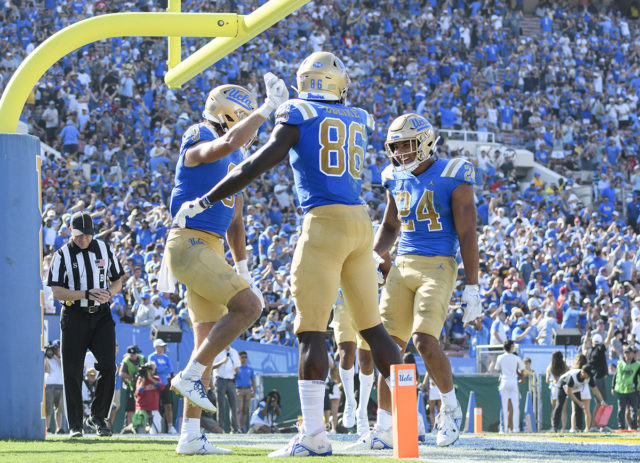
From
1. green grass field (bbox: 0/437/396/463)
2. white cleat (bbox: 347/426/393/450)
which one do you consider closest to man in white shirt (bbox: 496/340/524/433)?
green grass field (bbox: 0/437/396/463)

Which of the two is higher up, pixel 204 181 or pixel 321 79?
pixel 321 79

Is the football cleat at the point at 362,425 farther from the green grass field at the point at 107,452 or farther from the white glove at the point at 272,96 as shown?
the white glove at the point at 272,96

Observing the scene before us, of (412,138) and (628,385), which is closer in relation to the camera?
(412,138)

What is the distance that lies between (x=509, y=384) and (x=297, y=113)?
1023 centimetres

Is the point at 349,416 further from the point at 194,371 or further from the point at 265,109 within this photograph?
the point at 265,109

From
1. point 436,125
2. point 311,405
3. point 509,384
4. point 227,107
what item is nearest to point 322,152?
point 227,107

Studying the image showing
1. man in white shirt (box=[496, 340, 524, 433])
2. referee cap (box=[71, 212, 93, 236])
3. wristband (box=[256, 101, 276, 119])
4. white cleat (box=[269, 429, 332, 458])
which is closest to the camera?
white cleat (box=[269, 429, 332, 458])

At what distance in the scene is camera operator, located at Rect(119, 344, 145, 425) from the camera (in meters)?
13.1

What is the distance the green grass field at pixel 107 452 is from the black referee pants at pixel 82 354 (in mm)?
648

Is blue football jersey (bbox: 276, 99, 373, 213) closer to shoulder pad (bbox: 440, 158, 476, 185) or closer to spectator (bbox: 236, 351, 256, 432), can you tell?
shoulder pad (bbox: 440, 158, 476, 185)

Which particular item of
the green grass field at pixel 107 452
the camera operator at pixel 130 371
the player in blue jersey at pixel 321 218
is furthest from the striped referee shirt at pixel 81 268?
the camera operator at pixel 130 371

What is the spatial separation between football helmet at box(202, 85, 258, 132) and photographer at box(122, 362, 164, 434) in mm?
7121

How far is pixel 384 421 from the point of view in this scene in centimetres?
618

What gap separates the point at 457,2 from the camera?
31.8 metres
